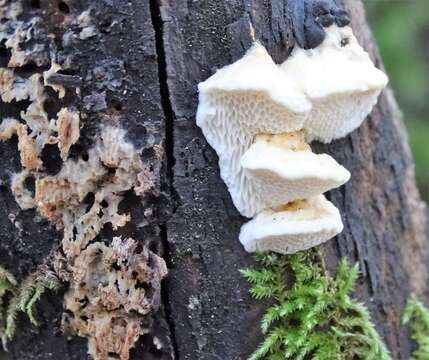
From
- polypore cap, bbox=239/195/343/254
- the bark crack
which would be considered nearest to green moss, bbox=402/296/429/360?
polypore cap, bbox=239/195/343/254

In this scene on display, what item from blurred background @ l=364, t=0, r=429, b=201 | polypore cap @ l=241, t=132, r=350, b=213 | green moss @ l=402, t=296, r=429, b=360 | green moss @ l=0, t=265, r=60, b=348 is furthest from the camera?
blurred background @ l=364, t=0, r=429, b=201

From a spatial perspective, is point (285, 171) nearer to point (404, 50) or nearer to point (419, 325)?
point (419, 325)

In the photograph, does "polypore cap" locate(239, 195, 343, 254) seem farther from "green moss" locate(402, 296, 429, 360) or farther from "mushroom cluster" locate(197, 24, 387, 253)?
"green moss" locate(402, 296, 429, 360)

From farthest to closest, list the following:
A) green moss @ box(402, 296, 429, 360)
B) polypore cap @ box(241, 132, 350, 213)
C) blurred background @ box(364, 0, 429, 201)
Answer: blurred background @ box(364, 0, 429, 201) → green moss @ box(402, 296, 429, 360) → polypore cap @ box(241, 132, 350, 213)

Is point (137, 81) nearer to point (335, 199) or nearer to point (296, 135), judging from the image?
point (296, 135)

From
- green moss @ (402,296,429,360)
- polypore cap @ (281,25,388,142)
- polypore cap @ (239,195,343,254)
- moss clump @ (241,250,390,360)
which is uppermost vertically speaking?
polypore cap @ (281,25,388,142)
